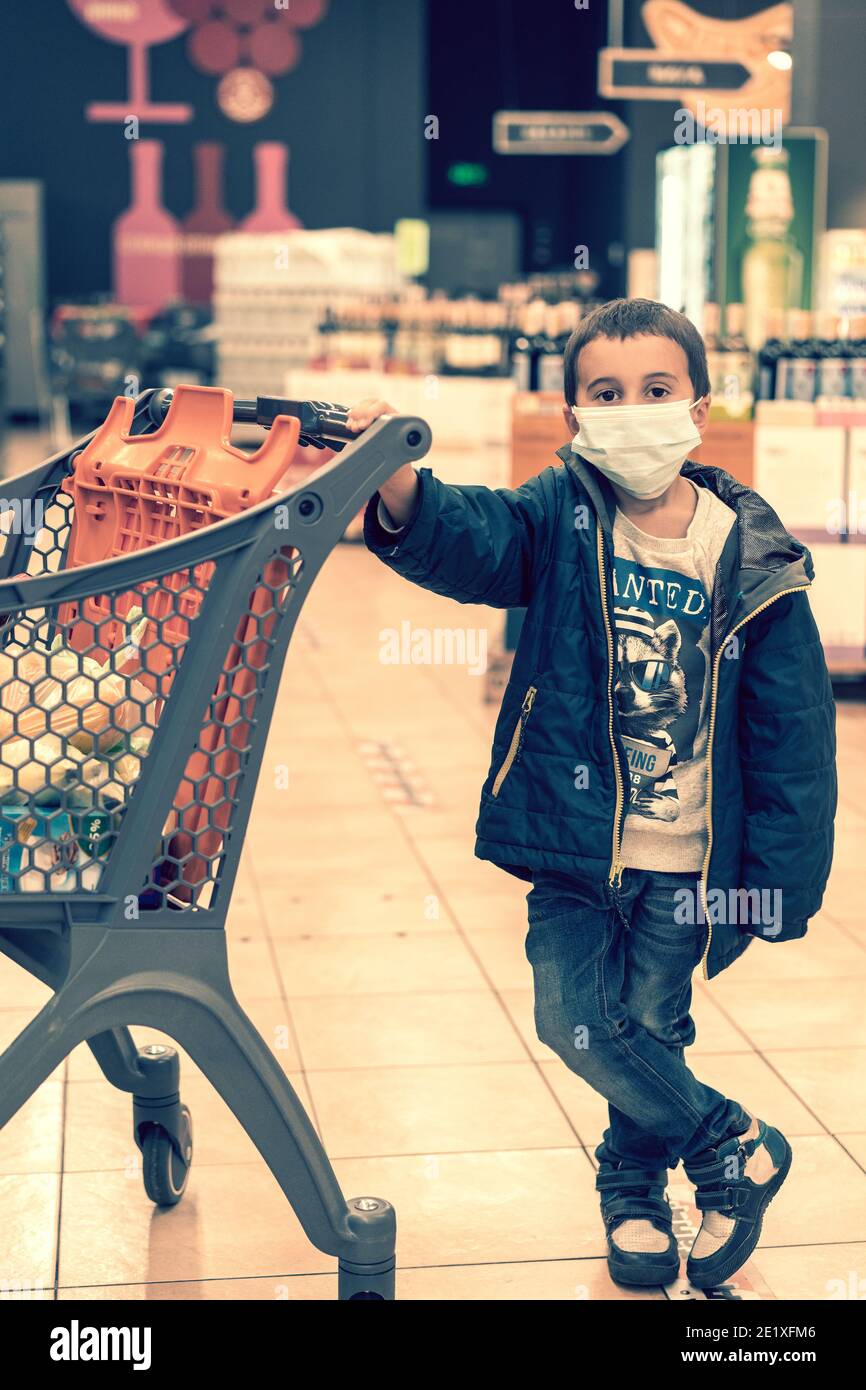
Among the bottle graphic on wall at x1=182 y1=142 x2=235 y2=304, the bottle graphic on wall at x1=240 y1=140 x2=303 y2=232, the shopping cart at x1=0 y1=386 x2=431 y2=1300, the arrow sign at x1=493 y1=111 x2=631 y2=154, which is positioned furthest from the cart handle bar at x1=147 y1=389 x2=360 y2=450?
the bottle graphic on wall at x1=240 y1=140 x2=303 y2=232

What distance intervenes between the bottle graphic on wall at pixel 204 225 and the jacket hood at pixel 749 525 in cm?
1877

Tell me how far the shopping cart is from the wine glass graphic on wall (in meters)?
16.7

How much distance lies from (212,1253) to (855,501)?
4.55 metres

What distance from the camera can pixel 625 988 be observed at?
90.3 inches

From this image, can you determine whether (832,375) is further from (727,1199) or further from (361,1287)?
(361,1287)

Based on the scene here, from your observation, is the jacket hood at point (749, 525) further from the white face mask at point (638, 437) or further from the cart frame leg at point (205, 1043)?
the cart frame leg at point (205, 1043)

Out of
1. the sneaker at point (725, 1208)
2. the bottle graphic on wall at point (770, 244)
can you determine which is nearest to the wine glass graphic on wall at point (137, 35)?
the bottle graphic on wall at point (770, 244)

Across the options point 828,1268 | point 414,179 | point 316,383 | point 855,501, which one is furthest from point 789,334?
point 414,179

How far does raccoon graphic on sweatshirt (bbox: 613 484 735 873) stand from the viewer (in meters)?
2.16

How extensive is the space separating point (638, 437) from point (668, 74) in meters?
8.46

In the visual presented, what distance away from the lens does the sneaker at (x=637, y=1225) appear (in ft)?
7.69

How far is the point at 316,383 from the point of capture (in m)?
10.9

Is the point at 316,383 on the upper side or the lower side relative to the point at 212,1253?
upper

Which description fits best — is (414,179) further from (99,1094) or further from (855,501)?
(99,1094)
